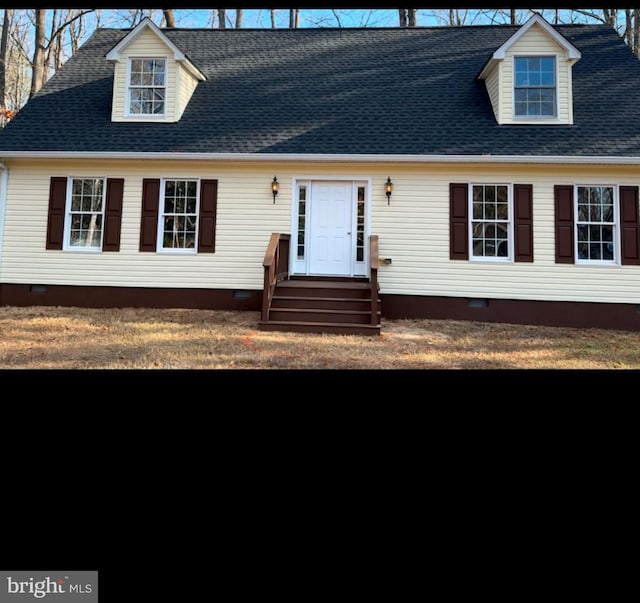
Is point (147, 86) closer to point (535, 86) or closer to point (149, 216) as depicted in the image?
point (149, 216)

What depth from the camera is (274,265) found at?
728 centimetres

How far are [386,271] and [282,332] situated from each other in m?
2.57

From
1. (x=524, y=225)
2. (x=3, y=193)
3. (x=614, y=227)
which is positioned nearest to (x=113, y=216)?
(x=3, y=193)

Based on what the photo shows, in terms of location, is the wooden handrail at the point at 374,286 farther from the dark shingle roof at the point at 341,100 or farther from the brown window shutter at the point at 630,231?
the brown window shutter at the point at 630,231

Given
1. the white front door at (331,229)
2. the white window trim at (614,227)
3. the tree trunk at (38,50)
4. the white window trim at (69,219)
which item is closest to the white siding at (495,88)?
the white window trim at (614,227)

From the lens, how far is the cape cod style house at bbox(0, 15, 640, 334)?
7742 mm

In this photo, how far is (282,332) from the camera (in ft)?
21.3

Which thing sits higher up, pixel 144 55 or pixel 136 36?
pixel 136 36

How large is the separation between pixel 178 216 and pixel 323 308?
352cm

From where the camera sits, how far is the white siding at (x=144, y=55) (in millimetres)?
8617

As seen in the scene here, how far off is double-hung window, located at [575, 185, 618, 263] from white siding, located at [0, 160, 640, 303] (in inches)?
8.5

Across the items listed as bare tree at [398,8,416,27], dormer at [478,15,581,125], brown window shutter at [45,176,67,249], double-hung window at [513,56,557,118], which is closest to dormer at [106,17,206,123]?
brown window shutter at [45,176,67,249]
